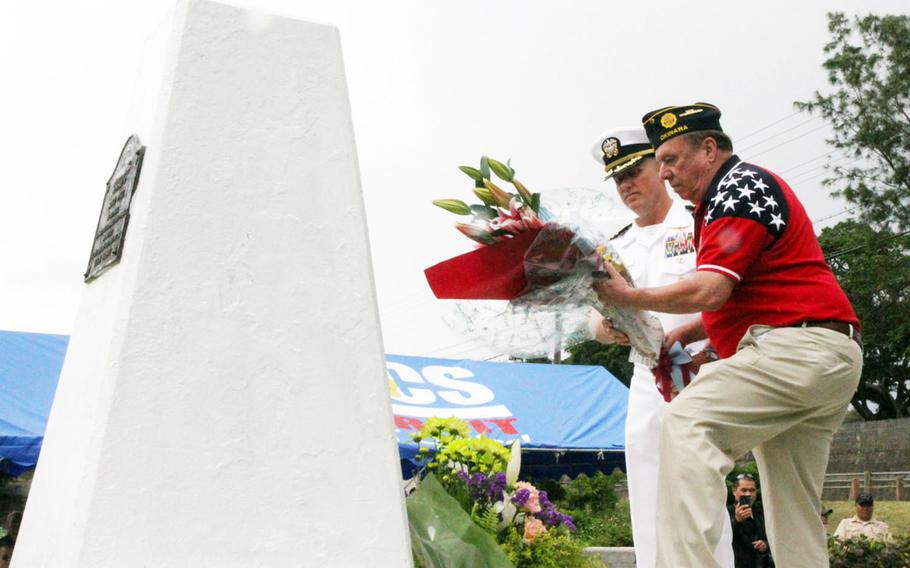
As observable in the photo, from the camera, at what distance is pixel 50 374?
10.3m

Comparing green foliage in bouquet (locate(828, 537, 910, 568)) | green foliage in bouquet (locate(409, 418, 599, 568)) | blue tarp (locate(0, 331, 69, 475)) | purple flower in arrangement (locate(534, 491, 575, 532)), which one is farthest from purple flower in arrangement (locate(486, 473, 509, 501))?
blue tarp (locate(0, 331, 69, 475))

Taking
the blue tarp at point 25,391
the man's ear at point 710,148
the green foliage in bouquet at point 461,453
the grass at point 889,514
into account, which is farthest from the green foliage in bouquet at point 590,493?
the man's ear at point 710,148

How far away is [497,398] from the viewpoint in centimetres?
1313

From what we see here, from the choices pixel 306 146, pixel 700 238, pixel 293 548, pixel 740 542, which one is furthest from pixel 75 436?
pixel 740 542

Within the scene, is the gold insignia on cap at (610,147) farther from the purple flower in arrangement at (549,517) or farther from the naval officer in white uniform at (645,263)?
the purple flower in arrangement at (549,517)

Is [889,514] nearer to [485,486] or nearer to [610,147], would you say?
[610,147]

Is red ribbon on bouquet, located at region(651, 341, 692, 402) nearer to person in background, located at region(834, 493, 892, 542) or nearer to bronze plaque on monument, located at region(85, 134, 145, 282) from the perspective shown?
bronze plaque on monument, located at region(85, 134, 145, 282)

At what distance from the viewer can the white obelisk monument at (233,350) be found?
222 cm

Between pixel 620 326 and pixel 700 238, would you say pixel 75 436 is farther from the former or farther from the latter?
pixel 700 238

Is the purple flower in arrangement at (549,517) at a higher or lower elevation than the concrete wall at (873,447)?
lower

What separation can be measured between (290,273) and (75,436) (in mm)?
746

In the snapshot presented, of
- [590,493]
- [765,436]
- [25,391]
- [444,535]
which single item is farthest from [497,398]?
[765,436]

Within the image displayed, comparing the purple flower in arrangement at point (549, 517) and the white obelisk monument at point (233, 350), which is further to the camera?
the purple flower in arrangement at point (549, 517)

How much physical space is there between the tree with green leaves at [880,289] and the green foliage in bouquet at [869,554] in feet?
57.5
